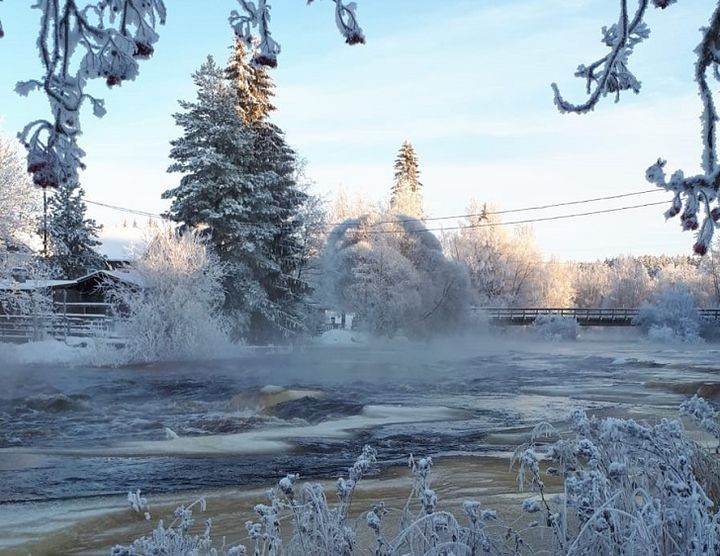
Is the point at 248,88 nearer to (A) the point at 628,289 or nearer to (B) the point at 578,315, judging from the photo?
(B) the point at 578,315

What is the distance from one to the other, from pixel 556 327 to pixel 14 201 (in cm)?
3987

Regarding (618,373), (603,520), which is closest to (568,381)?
(618,373)

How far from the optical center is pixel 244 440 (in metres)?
13.2

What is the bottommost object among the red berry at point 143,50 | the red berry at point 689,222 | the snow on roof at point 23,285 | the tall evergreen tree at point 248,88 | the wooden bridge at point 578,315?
the wooden bridge at point 578,315

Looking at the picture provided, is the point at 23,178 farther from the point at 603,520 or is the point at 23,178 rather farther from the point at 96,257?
the point at 603,520

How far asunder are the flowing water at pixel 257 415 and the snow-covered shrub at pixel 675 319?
25371 millimetres

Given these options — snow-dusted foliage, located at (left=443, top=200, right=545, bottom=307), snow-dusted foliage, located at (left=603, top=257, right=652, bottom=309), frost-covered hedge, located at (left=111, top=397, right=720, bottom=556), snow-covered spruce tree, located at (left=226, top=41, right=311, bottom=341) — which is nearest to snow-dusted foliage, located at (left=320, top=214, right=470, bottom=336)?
snow-covered spruce tree, located at (left=226, top=41, right=311, bottom=341)

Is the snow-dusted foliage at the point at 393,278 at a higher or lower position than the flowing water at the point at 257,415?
higher

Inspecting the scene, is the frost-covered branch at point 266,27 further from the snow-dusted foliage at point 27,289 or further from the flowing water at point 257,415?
the snow-dusted foliage at point 27,289

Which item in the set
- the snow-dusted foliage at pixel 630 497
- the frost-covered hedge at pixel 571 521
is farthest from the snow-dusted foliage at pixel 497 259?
the frost-covered hedge at pixel 571 521

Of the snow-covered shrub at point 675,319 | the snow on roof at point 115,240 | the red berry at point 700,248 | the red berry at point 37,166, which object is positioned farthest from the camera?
the snow on roof at point 115,240

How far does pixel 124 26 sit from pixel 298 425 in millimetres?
12738

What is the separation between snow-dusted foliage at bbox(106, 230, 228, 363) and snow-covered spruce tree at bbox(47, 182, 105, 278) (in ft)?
58.1

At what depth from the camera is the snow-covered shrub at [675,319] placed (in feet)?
184
